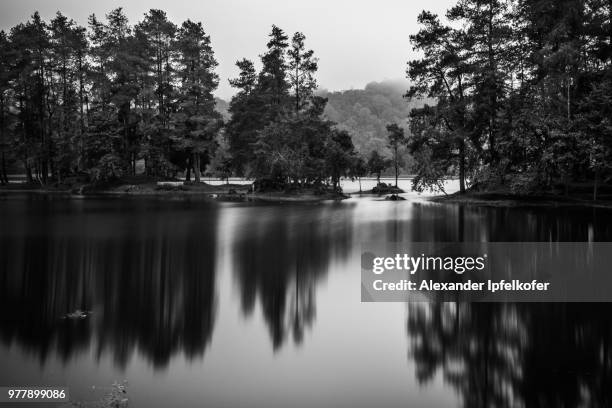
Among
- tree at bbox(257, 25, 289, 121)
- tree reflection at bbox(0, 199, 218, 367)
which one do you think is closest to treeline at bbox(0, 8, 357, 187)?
tree at bbox(257, 25, 289, 121)

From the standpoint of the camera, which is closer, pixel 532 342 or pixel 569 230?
pixel 532 342

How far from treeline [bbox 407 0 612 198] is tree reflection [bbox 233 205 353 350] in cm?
1677

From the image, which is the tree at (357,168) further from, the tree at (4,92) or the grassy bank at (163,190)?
the tree at (4,92)

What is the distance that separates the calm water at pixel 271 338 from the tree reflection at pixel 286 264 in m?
0.06

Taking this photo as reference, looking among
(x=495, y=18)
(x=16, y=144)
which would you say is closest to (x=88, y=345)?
(x=495, y=18)

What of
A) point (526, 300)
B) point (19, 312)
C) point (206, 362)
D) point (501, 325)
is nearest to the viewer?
point (206, 362)

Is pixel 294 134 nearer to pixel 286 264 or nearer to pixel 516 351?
pixel 286 264

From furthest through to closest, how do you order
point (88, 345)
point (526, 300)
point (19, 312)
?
point (526, 300) < point (19, 312) < point (88, 345)

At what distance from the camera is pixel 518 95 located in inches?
1529

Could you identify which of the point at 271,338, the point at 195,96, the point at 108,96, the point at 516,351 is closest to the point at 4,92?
the point at 108,96

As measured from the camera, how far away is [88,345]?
748 centimetres

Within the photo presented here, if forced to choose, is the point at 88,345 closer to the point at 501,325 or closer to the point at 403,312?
the point at 403,312

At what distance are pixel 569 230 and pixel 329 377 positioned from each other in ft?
61.1

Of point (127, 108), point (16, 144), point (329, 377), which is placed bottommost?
point (329, 377)
